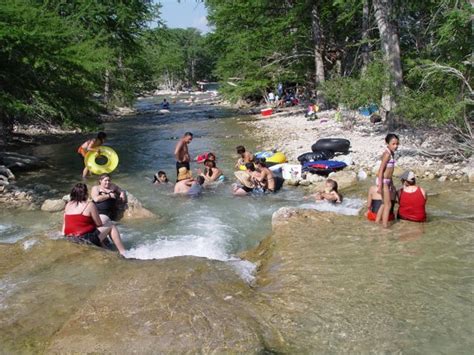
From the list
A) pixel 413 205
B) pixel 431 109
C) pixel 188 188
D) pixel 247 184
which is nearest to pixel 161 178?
pixel 188 188

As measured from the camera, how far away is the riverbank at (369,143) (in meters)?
12.3

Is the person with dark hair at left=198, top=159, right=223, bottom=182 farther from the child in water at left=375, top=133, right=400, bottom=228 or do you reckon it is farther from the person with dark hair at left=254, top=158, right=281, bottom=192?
the child in water at left=375, top=133, right=400, bottom=228

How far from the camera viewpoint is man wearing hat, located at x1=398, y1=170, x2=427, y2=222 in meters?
7.97

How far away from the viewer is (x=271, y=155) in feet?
49.4

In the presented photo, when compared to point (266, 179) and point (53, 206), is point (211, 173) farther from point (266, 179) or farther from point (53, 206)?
point (53, 206)

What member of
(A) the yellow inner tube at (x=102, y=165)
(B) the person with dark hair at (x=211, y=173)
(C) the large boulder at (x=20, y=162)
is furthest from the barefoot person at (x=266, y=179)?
(C) the large boulder at (x=20, y=162)

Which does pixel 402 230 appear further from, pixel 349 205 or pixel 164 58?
pixel 164 58

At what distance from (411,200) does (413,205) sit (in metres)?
0.10

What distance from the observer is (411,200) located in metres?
8.01

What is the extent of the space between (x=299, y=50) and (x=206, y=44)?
9916 millimetres

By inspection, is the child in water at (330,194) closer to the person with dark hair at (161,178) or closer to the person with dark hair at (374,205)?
the person with dark hair at (374,205)

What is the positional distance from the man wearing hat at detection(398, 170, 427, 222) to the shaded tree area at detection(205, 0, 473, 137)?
4147 mm

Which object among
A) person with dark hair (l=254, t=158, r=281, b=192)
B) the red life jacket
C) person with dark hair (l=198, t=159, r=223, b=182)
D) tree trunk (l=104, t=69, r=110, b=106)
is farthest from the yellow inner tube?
tree trunk (l=104, t=69, r=110, b=106)

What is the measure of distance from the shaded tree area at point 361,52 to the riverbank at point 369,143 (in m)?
0.76
